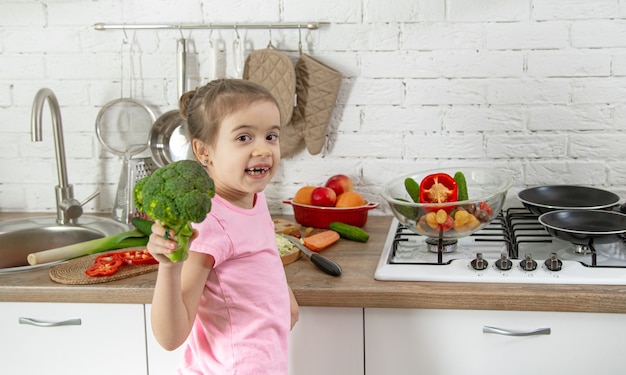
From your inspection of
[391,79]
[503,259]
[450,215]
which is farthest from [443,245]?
[391,79]

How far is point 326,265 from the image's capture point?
1.66 metres

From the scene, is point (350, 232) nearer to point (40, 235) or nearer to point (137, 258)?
point (137, 258)

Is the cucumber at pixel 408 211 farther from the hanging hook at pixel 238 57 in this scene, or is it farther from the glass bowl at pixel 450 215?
the hanging hook at pixel 238 57

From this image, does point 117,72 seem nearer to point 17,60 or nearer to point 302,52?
point 17,60

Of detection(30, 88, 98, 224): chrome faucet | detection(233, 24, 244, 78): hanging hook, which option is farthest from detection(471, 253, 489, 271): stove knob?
detection(30, 88, 98, 224): chrome faucet

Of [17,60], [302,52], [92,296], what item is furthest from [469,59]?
[17,60]

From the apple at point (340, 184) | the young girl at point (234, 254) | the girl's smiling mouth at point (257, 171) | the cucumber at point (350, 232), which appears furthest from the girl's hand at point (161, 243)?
the apple at point (340, 184)

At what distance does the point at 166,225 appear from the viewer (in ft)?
3.61

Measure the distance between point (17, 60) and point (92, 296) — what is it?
1.00 meters

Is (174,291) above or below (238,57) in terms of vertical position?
below

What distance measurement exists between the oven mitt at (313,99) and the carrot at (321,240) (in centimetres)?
35

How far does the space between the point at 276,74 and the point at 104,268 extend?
2.52 feet

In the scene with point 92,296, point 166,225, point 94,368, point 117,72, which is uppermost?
point 117,72

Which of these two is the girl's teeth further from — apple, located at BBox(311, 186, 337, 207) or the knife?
apple, located at BBox(311, 186, 337, 207)
